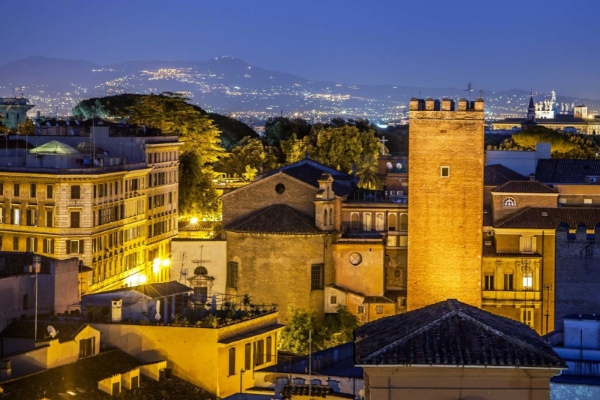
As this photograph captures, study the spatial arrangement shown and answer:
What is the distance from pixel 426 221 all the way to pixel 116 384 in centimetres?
2948

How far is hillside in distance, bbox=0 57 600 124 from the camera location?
147m

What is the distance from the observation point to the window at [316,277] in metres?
56.8

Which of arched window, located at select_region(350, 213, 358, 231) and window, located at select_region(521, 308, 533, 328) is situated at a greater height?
arched window, located at select_region(350, 213, 358, 231)

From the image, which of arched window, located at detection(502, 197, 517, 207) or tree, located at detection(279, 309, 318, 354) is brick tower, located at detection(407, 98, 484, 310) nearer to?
arched window, located at detection(502, 197, 517, 207)

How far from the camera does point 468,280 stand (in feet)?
186

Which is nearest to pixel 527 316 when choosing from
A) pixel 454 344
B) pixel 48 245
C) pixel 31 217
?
pixel 48 245

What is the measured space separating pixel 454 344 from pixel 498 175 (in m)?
45.6

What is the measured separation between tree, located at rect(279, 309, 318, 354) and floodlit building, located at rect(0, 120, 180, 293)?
736 cm

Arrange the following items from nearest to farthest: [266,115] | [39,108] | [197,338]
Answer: [197,338], [39,108], [266,115]

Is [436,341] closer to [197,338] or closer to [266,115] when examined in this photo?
[197,338]

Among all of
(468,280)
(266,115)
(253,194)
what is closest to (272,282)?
(253,194)

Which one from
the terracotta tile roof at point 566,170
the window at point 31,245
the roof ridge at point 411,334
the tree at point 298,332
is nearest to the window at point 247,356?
the roof ridge at point 411,334

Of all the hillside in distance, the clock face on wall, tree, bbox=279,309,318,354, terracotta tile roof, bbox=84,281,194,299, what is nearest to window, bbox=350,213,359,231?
the clock face on wall

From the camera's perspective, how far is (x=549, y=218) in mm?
56719
